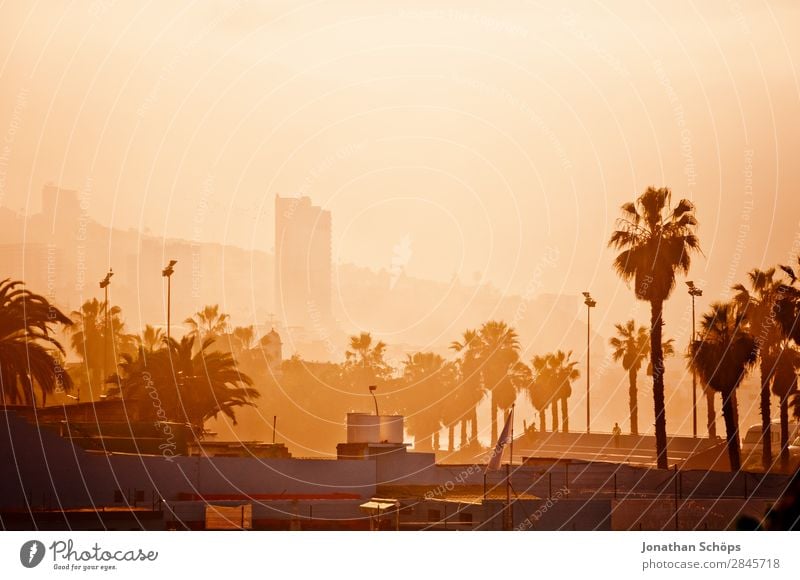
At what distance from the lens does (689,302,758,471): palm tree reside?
2867 inches

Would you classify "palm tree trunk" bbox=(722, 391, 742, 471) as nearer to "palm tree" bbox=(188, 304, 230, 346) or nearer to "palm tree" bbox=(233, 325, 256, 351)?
"palm tree" bbox=(188, 304, 230, 346)

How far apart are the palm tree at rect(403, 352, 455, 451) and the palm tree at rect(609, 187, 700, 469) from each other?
6526 cm

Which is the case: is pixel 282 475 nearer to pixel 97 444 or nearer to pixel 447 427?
pixel 97 444

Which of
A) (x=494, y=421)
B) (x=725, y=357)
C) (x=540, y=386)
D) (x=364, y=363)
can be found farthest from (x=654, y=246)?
(x=364, y=363)

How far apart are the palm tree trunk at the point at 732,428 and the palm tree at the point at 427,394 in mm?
66183

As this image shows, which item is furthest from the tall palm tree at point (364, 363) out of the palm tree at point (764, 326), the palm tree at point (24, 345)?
the palm tree at point (24, 345)

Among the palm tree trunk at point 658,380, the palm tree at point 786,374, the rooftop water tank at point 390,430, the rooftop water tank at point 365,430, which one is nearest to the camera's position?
the rooftop water tank at point 365,430

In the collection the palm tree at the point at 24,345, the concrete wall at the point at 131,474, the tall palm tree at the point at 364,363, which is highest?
the tall palm tree at the point at 364,363

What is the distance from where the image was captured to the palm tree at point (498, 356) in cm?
12438

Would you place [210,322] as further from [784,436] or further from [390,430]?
[390,430]

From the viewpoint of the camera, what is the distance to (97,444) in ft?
179

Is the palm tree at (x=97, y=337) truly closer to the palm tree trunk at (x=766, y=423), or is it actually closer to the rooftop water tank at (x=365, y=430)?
the palm tree trunk at (x=766, y=423)

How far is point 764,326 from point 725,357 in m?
8.27
